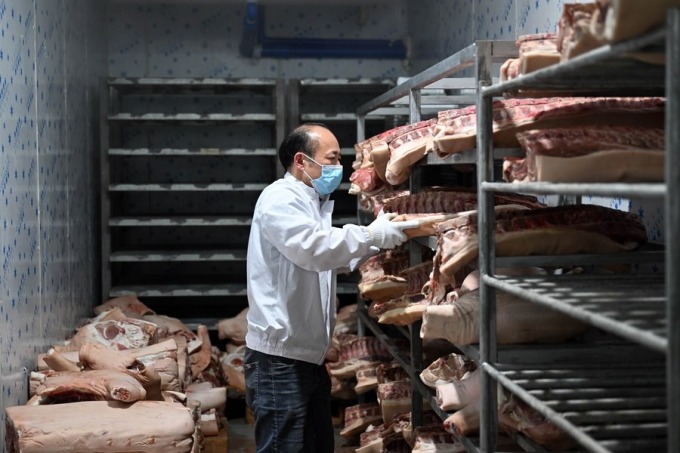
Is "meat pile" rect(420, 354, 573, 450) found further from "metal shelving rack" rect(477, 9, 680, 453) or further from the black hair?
the black hair

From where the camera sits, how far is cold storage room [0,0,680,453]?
2082mm

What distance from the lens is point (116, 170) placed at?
270 inches

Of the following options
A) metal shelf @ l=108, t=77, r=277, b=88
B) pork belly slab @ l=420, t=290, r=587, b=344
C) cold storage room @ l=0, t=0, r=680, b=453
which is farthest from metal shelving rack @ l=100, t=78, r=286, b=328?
pork belly slab @ l=420, t=290, r=587, b=344

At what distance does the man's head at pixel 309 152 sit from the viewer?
3738mm

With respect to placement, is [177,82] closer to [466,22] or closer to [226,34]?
[226,34]

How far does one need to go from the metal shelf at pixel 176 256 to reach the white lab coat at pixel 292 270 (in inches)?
108

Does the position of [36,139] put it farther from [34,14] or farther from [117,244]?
[117,244]

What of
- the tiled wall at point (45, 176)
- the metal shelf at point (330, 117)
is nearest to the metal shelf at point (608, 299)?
the tiled wall at point (45, 176)

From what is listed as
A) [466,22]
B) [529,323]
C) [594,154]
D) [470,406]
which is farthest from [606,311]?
[466,22]

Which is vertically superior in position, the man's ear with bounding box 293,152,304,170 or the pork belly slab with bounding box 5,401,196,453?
the man's ear with bounding box 293,152,304,170

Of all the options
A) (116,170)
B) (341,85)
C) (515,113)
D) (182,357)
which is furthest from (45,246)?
(515,113)

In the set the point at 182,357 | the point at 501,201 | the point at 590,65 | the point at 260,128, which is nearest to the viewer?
the point at 590,65

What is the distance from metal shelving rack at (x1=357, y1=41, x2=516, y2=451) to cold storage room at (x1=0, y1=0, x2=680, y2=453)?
0.01m

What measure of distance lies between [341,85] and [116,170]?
74.8 inches
